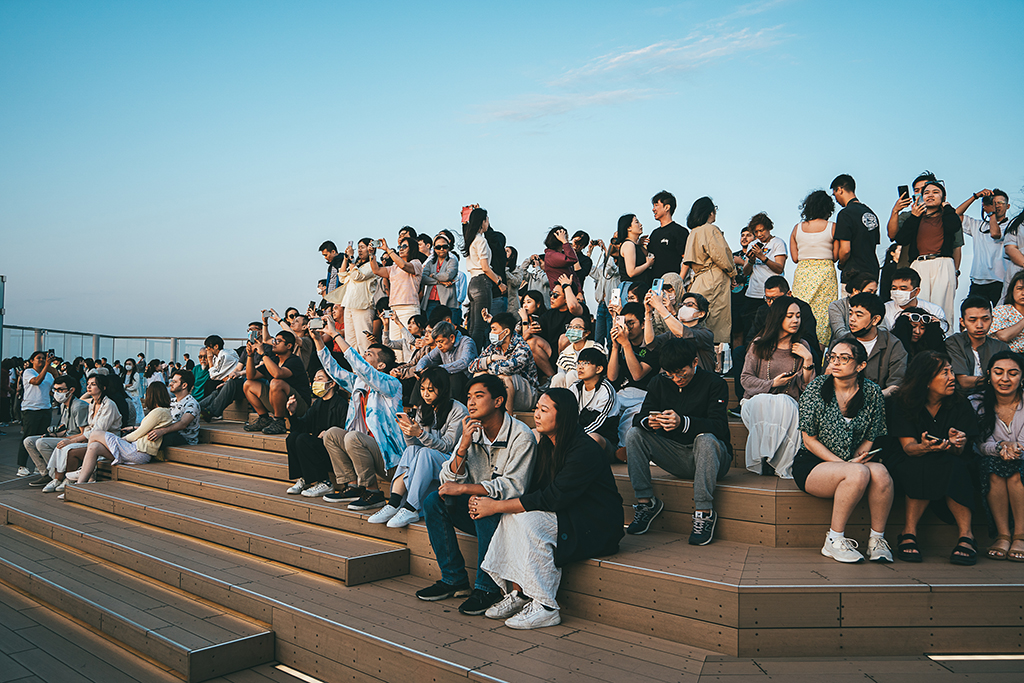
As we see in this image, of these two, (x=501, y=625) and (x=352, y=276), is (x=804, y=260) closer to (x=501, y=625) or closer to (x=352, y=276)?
(x=501, y=625)

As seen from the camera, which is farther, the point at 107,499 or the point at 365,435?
the point at 107,499

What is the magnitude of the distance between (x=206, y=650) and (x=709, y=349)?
4.23m

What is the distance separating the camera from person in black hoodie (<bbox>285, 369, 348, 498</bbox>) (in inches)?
223

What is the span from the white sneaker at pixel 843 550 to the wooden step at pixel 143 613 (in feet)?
10.5

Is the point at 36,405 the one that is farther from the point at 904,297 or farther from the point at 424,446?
the point at 904,297

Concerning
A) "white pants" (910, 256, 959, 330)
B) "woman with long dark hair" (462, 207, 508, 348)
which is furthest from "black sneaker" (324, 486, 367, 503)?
"white pants" (910, 256, 959, 330)

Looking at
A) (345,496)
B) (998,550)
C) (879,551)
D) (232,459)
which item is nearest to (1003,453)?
(998,550)

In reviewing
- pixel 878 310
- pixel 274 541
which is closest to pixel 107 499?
pixel 274 541

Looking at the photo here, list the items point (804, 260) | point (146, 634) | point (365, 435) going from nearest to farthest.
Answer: point (146, 634) < point (365, 435) < point (804, 260)

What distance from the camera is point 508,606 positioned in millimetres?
3598

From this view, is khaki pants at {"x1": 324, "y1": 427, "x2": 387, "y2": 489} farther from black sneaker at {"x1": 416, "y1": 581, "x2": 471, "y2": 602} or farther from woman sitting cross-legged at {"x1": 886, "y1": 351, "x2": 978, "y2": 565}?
woman sitting cross-legged at {"x1": 886, "y1": 351, "x2": 978, "y2": 565}

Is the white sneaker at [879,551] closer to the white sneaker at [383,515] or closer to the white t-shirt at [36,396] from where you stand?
the white sneaker at [383,515]

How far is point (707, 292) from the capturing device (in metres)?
6.29

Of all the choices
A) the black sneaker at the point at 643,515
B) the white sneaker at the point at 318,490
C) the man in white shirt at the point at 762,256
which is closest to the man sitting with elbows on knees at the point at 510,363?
the white sneaker at the point at 318,490
